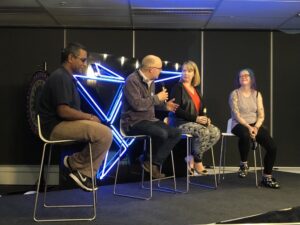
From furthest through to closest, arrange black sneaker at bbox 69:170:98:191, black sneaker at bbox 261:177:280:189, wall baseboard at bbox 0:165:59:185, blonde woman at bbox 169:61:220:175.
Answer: wall baseboard at bbox 0:165:59:185 < blonde woman at bbox 169:61:220:175 < black sneaker at bbox 261:177:280:189 < black sneaker at bbox 69:170:98:191

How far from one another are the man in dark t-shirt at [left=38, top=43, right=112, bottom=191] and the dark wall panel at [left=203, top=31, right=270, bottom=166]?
138 inches

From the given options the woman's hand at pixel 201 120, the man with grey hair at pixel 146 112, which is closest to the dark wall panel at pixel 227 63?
the woman's hand at pixel 201 120

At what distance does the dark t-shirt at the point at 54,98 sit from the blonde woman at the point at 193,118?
168 centimetres

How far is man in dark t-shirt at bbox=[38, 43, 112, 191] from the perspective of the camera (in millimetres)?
2873

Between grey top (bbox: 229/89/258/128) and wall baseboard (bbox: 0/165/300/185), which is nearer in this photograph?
grey top (bbox: 229/89/258/128)

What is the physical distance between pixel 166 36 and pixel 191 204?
3434mm

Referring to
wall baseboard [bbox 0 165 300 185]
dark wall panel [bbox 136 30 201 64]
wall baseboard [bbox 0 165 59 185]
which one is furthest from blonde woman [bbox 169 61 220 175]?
wall baseboard [bbox 0 165 59 185]

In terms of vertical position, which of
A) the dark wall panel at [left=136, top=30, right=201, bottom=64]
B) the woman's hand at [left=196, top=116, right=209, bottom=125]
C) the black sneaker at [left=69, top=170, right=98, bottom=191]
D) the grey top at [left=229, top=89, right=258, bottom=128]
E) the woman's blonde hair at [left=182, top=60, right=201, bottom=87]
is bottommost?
the black sneaker at [left=69, top=170, right=98, bottom=191]

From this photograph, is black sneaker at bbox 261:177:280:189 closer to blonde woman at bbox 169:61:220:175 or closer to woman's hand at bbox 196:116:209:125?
blonde woman at bbox 169:61:220:175

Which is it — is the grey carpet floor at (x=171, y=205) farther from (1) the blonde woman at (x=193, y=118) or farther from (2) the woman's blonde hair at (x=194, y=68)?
(2) the woman's blonde hair at (x=194, y=68)

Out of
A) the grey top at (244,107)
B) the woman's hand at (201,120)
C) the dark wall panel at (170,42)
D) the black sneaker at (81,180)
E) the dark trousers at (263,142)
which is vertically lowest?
the black sneaker at (81,180)

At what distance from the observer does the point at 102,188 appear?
164 inches

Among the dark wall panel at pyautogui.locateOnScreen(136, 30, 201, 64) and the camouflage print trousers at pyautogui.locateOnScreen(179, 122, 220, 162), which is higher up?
the dark wall panel at pyautogui.locateOnScreen(136, 30, 201, 64)

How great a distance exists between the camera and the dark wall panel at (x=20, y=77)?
620 centimetres
